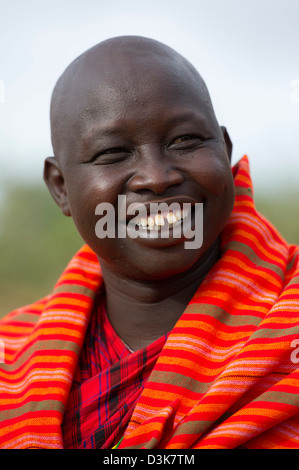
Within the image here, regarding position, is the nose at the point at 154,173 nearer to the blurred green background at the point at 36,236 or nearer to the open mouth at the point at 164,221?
the open mouth at the point at 164,221

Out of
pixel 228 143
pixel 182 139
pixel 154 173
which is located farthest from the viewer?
pixel 228 143

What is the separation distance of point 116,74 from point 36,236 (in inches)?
317

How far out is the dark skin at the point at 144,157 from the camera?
2.37m

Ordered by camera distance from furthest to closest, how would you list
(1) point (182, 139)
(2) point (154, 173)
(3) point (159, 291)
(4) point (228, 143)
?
1. (4) point (228, 143)
2. (3) point (159, 291)
3. (1) point (182, 139)
4. (2) point (154, 173)

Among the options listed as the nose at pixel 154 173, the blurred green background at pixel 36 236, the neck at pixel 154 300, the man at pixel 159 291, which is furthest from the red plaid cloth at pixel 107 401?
the blurred green background at pixel 36 236

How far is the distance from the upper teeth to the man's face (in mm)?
45

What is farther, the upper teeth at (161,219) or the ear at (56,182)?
the ear at (56,182)

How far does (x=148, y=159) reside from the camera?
7.72ft

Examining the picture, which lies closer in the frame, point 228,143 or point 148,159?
point 148,159

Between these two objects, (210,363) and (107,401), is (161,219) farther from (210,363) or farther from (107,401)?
(107,401)

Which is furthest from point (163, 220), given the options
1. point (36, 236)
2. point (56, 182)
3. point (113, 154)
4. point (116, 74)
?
point (36, 236)

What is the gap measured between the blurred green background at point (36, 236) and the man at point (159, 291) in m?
5.68

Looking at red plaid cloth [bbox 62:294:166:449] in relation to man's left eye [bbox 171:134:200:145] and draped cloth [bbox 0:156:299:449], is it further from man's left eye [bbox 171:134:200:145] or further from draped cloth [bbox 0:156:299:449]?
man's left eye [bbox 171:134:200:145]

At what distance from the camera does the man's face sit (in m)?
2.37
